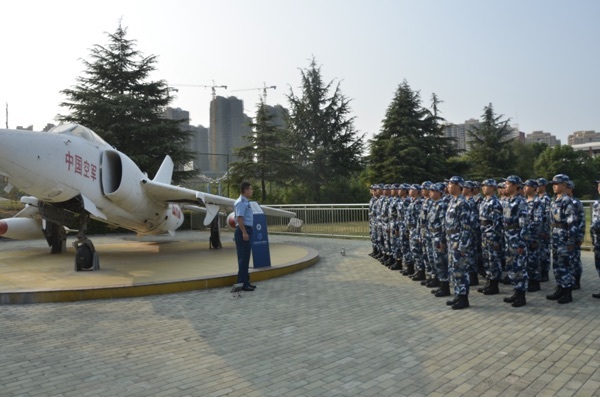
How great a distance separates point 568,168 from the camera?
4703 cm

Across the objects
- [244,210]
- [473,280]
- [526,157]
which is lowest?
[473,280]

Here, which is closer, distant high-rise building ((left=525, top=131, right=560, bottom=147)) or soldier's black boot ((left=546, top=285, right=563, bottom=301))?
soldier's black boot ((left=546, top=285, right=563, bottom=301))

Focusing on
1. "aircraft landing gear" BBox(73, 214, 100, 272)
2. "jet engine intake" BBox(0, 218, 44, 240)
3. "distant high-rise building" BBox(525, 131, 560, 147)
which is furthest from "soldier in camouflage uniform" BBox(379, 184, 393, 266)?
"distant high-rise building" BBox(525, 131, 560, 147)

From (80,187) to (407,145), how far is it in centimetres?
2611

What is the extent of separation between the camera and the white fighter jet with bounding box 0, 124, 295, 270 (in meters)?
7.64

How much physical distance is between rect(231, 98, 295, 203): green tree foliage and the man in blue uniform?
23.2m

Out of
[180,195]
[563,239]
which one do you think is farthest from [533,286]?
A: [180,195]

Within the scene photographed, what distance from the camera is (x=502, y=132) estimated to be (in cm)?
3938

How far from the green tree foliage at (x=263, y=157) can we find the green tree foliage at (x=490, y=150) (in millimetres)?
17647

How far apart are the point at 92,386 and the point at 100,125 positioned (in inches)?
961

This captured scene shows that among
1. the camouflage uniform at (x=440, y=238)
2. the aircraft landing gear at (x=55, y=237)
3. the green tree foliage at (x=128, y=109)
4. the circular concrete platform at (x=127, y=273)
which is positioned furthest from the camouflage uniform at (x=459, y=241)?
the green tree foliage at (x=128, y=109)

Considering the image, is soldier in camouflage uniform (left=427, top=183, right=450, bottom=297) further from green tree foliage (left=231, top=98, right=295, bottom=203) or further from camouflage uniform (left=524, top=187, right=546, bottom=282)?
green tree foliage (left=231, top=98, right=295, bottom=203)

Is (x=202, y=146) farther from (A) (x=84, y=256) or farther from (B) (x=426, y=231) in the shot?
(B) (x=426, y=231)

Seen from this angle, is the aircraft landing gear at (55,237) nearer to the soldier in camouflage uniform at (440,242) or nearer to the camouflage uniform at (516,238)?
the soldier in camouflage uniform at (440,242)
